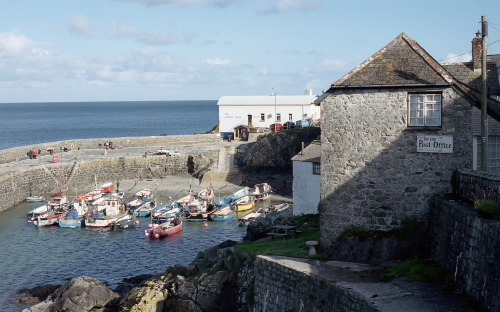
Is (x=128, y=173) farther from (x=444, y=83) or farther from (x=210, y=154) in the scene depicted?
(x=444, y=83)

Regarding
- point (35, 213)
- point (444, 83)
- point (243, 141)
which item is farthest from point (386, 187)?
point (243, 141)

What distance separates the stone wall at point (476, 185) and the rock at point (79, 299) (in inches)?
648

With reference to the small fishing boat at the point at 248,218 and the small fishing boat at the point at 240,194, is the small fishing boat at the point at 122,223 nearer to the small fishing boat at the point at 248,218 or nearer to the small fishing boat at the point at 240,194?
the small fishing boat at the point at 248,218

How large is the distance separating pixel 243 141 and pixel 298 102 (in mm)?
10891

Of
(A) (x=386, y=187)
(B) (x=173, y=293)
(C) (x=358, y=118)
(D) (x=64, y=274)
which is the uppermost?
(C) (x=358, y=118)

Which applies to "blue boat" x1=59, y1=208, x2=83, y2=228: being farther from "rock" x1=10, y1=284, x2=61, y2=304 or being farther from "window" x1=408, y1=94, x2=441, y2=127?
"window" x1=408, y1=94, x2=441, y2=127

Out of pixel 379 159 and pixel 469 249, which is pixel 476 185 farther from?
pixel 379 159

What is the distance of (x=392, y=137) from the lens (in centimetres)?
1808

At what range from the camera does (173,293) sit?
882 inches

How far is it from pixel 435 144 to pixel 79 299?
17.4 metres

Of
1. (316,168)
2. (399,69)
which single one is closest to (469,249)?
(399,69)

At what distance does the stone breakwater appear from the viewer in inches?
2314

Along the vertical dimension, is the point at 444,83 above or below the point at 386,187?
above

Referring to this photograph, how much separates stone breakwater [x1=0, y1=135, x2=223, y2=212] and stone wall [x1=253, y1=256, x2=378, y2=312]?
42.5 metres
